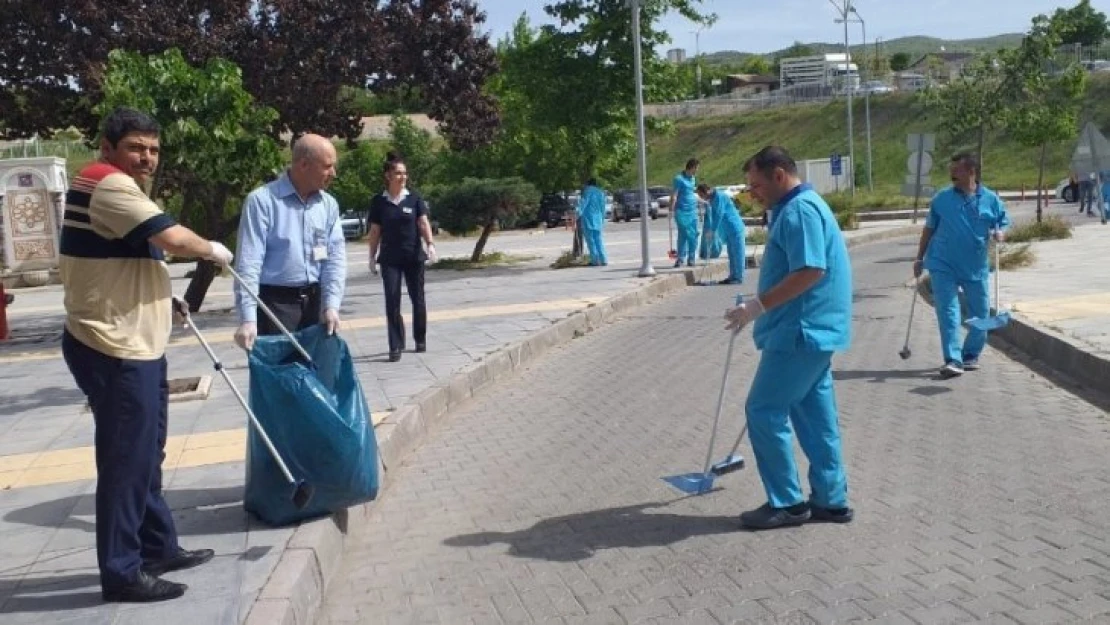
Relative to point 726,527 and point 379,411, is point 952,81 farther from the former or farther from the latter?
point 726,527

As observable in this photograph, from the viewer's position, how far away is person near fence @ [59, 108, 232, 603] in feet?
14.4

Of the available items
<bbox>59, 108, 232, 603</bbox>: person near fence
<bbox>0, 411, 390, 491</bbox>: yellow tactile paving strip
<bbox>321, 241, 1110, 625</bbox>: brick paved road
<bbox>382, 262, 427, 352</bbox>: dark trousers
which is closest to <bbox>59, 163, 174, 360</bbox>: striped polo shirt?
<bbox>59, 108, 232, 603</bbox>: person near fence

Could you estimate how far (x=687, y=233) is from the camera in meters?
20.4

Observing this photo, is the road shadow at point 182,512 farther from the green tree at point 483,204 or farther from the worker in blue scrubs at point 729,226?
the green tree at point 483,204

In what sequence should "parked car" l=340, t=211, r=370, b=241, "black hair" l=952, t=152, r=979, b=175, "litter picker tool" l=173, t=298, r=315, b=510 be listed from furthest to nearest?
1. "parked car" l=340, t=211, r=370, b=241
2. "black hair" l=952, t=152, r=979, b=175
3. "litter picker tool" l=173, t=298, r=315, b=510

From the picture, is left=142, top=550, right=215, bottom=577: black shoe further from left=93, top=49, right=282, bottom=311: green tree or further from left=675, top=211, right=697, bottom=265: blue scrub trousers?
left=675, top=211, right=697, bottom=265: blue scrub trousers

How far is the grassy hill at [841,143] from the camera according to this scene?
56.9 metres

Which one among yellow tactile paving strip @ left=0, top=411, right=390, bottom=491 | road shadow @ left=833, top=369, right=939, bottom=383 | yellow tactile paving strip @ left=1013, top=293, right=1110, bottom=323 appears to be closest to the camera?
yellow tactile paving strip @ left=0, top=411, right=390, bottom=491

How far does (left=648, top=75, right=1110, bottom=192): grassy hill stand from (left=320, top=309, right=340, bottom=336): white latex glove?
46.0 meters

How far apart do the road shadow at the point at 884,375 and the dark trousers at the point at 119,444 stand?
6482mm

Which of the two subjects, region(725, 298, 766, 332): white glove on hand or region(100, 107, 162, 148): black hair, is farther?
region(725, 298, 766, 332): white glove on hand

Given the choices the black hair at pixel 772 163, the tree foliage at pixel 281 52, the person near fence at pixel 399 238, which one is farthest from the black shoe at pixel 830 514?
the tree foliage at pixel 281 52

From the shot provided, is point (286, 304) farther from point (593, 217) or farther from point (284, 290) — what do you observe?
point (593, 217)

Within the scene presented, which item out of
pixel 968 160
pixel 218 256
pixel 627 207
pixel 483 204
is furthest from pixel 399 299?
pixel 627 207
